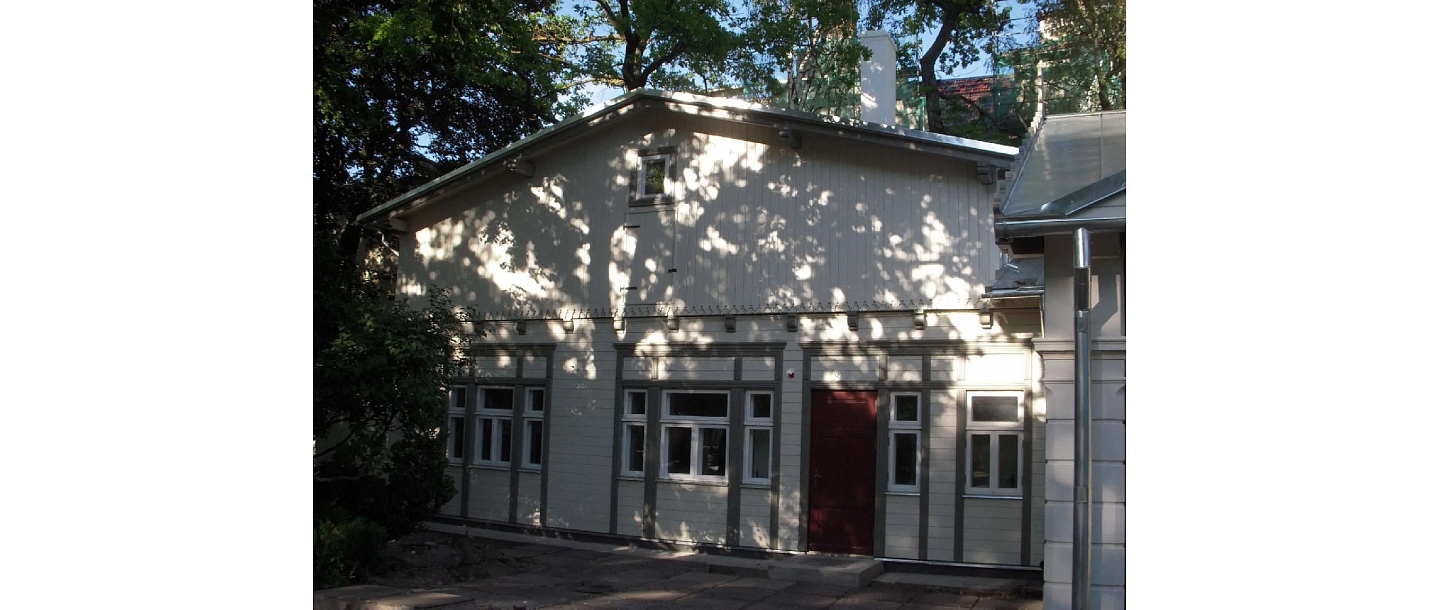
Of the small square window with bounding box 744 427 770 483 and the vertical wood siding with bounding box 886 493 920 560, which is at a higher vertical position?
the small square window with bounding box 744 427 770 483

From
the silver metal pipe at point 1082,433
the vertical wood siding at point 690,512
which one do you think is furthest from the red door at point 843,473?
the silver metal pipe at point 1082,433

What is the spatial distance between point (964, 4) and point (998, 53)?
1130 mm

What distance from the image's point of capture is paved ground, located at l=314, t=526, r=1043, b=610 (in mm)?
8172

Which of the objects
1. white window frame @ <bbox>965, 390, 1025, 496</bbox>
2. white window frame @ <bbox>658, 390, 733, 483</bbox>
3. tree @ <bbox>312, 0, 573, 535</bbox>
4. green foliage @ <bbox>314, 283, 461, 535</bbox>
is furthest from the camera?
white window frame @ <bbox>658, 390, 733, 483</bbox>

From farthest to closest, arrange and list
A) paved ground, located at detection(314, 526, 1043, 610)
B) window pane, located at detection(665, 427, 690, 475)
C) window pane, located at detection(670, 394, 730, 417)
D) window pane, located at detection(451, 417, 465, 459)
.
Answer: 1. window pane, located at detection(451, 417, 465, 459)
2. window pane, located at detection(665, 427, 690, 475)
3. window pane, located at detection(670, 394, 730, 417)
4. paved ground, located at detection(314, 526, 1043, 610)

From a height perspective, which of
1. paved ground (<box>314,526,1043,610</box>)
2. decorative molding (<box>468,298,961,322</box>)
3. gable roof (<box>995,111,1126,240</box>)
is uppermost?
gable roof (<box>995,111,1126,240</box>)

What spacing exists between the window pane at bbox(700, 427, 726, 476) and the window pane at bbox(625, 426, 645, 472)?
82 centimetres

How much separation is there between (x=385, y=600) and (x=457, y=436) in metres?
6.65

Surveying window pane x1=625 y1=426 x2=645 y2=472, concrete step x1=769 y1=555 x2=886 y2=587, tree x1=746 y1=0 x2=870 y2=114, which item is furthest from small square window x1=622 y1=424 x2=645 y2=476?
tree x1=746 y1=0 x2=870 y2=114

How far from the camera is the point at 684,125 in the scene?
1262 centimetres

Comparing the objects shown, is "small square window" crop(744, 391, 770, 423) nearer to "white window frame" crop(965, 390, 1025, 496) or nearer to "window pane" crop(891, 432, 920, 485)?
"window pane" crop(891, 432, 920, 485)

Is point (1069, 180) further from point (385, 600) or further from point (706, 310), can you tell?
point (385, 600)

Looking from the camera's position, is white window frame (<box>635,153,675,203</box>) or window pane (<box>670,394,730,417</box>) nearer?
window pane (<box>670,394,730,417</box>)

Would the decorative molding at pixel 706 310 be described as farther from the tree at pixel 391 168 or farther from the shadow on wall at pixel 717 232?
the tree at pixel 391 168
